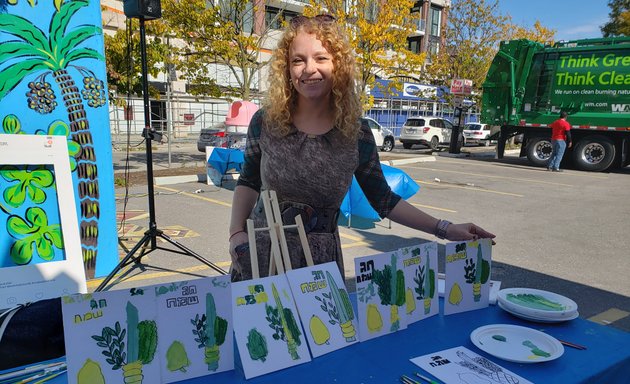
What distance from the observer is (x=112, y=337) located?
118 centimetres

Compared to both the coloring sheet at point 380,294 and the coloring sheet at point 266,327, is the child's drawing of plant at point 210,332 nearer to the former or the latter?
the coloring sheet at point 266,327

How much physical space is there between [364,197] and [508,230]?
2.50 m

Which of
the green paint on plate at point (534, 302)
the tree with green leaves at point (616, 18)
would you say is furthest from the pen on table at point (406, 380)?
the tree with green leaves at point (616, 18)

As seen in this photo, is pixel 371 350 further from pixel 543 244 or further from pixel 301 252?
pixel 543 244

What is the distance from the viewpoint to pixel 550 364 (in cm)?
142

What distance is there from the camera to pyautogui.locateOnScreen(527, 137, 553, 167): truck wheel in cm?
1371

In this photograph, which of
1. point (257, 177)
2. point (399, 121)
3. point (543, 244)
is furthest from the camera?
point (399, 121)

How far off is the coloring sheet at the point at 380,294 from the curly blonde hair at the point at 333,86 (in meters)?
0.51

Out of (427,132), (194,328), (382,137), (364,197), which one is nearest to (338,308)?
(194,328)

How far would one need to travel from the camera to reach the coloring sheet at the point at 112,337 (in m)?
1.12

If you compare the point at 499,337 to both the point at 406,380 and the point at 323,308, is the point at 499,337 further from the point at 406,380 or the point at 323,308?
the point at 323,308

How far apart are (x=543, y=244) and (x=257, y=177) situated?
4965mm

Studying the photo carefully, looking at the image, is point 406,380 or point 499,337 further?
point 499,337

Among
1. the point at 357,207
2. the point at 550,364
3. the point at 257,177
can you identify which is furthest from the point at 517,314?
the point at 357,207
